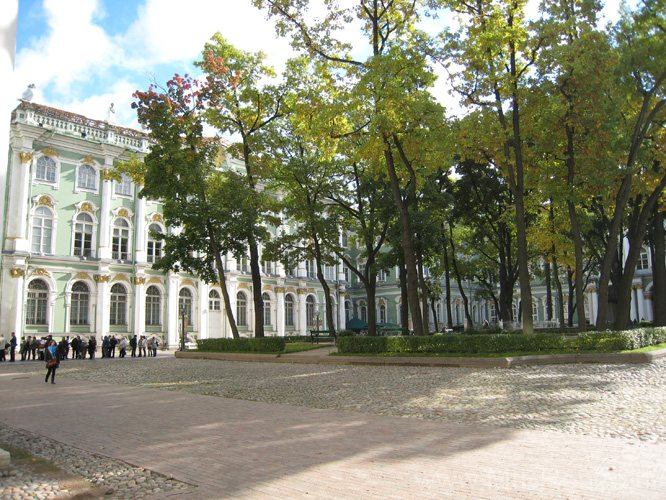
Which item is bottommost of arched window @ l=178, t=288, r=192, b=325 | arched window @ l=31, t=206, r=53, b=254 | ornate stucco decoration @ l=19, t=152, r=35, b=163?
arched window @ l=178, t=288, r=192, b=325

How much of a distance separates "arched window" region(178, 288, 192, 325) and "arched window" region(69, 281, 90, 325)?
6.97 meters

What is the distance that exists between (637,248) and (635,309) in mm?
38380

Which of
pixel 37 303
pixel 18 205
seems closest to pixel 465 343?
pixel 37 303

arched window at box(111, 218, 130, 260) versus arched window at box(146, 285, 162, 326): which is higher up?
arched window at box(111, 218, 130, 260)

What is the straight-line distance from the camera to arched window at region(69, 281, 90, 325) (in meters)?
35.1

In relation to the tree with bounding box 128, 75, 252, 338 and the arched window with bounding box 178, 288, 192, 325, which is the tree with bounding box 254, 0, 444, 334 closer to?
the tree with bounding box 128, 75, 252, 338

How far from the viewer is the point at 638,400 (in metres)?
9.16

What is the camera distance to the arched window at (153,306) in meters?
38.8

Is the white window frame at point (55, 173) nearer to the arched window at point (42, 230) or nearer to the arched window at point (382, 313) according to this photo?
the arched window at point (42, 230)

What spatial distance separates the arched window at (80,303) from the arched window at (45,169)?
6986 mm

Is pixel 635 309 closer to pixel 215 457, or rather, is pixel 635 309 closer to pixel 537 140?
pixel 537 140

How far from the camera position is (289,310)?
4916 centimetres

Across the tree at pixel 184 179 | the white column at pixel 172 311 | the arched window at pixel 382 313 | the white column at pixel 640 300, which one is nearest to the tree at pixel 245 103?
the tree at pixel 184 179

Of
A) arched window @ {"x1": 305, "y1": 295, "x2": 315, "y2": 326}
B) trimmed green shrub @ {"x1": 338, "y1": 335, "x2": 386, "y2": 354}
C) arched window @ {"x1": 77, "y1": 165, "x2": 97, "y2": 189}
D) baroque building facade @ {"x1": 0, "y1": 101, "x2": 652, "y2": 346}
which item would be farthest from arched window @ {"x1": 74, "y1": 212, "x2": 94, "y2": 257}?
trimmed green shrub @ {"x1": 338, "y1": 335, "x2": 386, "y2": 354}
